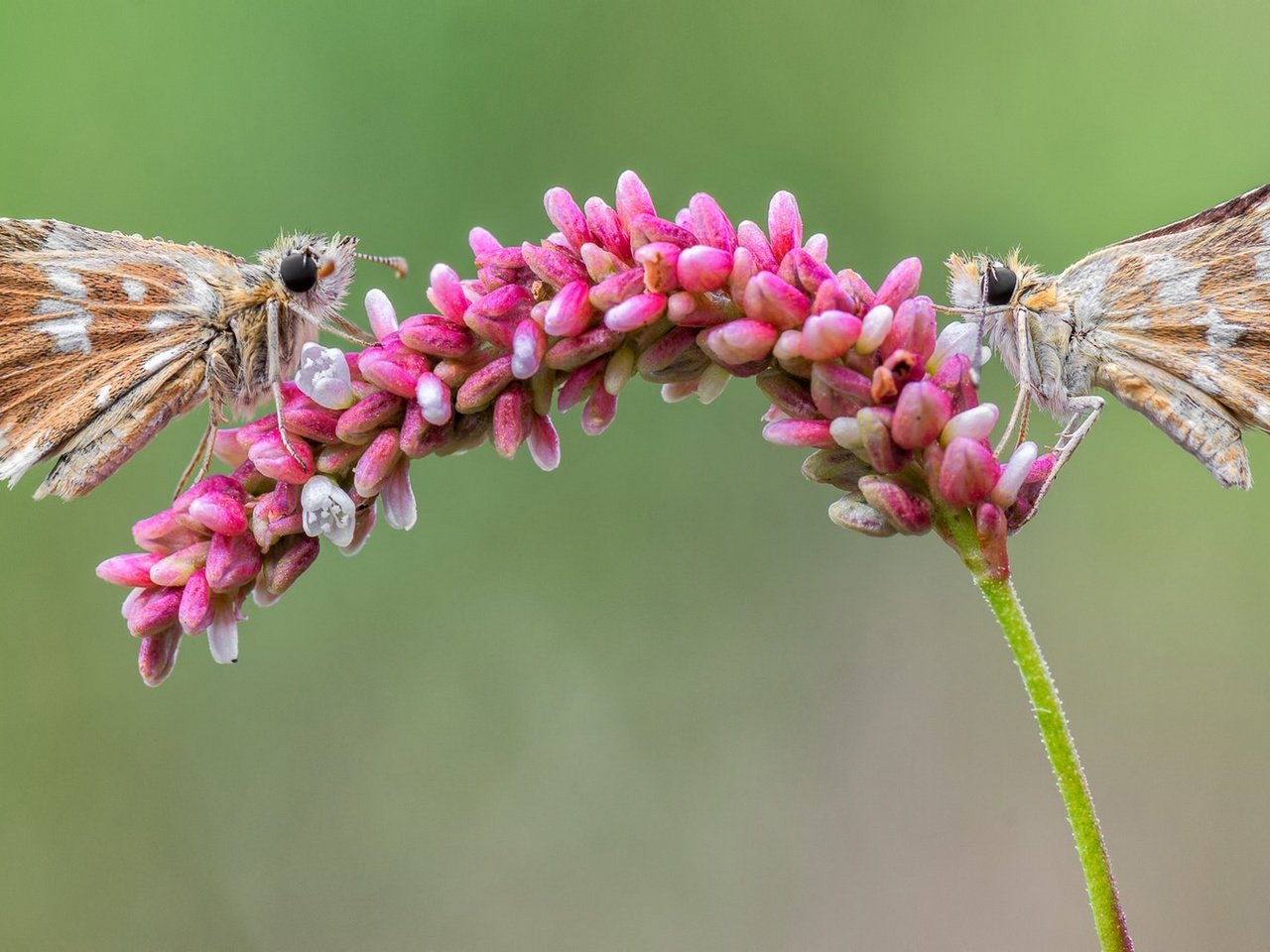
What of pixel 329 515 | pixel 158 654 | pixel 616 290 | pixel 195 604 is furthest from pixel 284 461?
pixel 616 290

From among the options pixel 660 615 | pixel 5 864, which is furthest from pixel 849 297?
pixel 5 864

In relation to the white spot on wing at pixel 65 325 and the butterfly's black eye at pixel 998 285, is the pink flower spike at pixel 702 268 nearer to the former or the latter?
the butterfly's black eye at pixel 998 285

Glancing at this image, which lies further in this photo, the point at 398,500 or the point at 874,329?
the point at 398,500

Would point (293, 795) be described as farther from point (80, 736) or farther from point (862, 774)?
point (862, 774)

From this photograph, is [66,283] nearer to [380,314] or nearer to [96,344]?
[96,344]

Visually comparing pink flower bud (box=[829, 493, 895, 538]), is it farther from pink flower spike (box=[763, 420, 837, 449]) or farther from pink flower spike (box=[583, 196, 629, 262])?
pink flower spike (box=[583, 196, 629, 262])
